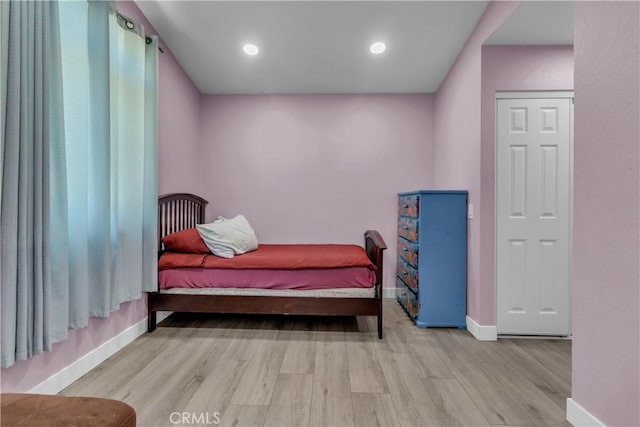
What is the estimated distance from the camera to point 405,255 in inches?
124

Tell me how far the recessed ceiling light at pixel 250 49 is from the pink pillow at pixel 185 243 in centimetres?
193

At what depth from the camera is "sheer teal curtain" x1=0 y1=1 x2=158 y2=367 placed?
4.36ft

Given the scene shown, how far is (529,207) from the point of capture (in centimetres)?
243

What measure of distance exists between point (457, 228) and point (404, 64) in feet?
6.07

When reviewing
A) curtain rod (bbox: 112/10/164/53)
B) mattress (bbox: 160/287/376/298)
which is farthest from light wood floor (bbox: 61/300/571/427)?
curtain rod (bbox: 112/10/164/53)

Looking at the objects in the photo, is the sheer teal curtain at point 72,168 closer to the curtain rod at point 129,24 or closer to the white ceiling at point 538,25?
the curtain rod at point 129,24

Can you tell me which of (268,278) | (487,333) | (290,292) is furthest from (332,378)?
(487,333)

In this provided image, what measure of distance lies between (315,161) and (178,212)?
173cm

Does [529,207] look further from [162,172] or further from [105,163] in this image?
[162,172]

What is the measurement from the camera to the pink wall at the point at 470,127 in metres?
2.41

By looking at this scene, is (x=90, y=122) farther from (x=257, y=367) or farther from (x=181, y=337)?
(x=257, y=367)

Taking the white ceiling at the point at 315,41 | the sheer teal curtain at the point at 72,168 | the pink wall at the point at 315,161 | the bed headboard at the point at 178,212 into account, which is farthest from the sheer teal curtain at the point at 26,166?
the pink wall at the point at 315,161

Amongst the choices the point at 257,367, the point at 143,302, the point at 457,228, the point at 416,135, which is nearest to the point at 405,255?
the point at 457,228

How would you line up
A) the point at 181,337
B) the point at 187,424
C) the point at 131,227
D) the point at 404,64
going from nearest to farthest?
the point at 187,424 → the point at 131,227 → the point at 181,337 → the point at 404,64
